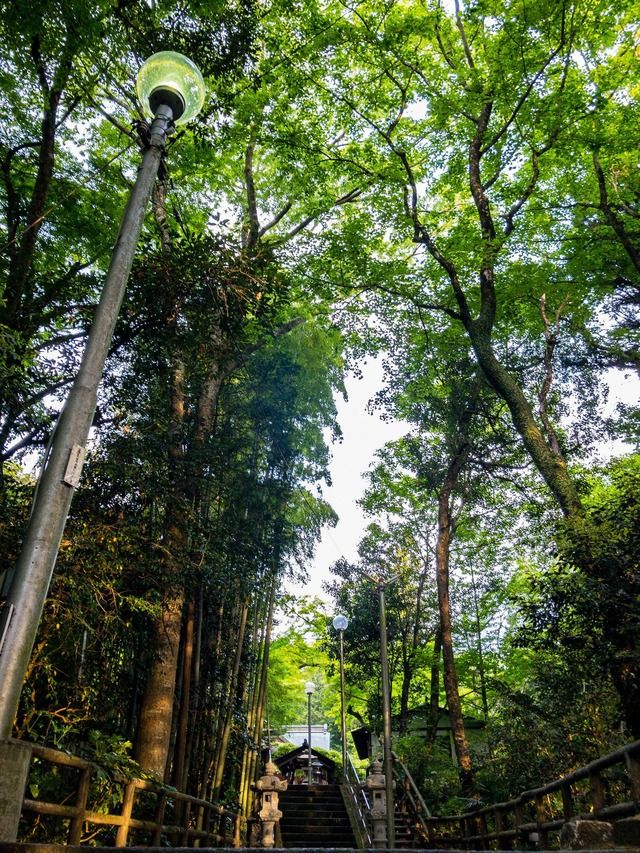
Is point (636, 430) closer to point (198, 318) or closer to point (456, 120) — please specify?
point (456, 120)

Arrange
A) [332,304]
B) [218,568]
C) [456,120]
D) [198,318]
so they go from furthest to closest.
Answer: [332,304] < [456,120] < [218,568] < [198,318]

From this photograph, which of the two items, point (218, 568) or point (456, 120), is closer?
point (218, 568)

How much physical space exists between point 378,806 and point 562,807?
21.1ft

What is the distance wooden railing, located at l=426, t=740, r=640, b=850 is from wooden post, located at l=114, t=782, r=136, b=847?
3432 mm

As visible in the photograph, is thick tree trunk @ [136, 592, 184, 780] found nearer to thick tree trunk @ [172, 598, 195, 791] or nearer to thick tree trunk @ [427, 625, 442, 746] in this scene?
thick tree trunk @ [172, 598, 195, 791]

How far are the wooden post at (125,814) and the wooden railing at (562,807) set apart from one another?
3.43 metres

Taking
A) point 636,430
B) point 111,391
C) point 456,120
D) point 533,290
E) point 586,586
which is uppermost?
point 456,120

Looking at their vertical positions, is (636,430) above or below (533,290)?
below

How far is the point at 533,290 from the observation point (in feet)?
43.0

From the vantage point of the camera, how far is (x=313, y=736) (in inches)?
1652

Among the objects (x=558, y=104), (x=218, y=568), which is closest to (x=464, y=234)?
(x=558, y=104)

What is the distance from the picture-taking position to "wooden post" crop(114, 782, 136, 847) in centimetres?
412

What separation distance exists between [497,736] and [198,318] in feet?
39.5

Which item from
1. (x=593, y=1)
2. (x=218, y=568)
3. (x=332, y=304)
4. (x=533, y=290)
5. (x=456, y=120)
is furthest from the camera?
(x=332, y=304)
